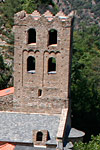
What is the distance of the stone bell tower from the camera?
23.1m

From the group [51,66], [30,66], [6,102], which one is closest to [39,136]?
[6,102]

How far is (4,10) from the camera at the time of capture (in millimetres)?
45594

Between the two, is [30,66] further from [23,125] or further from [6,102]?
[23,125]

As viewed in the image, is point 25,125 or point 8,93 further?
point 8,93

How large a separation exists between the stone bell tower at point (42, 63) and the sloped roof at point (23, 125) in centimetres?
93

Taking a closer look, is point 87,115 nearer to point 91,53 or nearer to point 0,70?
point 0,70

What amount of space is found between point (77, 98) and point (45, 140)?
536 inches

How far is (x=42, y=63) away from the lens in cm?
2352

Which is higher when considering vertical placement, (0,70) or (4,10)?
(4,10)

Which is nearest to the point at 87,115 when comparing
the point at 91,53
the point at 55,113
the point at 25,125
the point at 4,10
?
the point at 55,113

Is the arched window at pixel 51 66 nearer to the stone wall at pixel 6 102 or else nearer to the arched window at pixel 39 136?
the stone wall at pixel 6 102

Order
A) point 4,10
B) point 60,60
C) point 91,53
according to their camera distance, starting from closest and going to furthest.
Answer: point 60,60, point 4,10, point 91,53

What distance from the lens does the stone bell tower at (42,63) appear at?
23.1 m

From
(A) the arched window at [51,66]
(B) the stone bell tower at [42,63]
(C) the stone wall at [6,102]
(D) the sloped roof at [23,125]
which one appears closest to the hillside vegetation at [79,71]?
(A) the arched window at [51,66]
